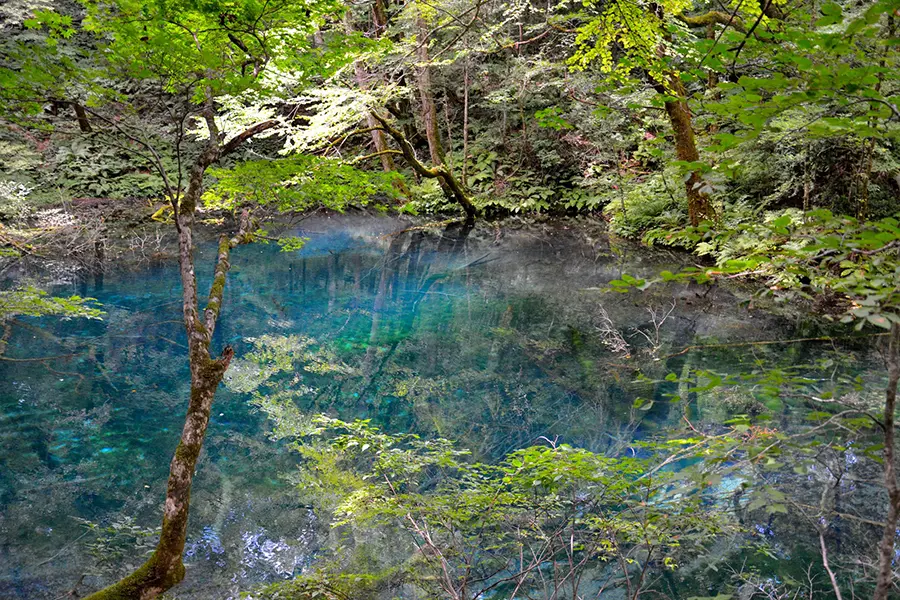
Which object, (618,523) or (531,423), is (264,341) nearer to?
(531,423)

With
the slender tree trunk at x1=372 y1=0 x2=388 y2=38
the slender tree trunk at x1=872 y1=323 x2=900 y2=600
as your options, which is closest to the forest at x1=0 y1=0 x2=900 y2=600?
the slender tree trunk at x1=872 y1=323 x2=900 y2=600

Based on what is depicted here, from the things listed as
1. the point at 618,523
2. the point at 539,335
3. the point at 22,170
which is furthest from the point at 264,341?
the point at 22,170

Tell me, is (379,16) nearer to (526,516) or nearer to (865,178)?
(865,178)

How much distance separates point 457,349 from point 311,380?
200 centimetres

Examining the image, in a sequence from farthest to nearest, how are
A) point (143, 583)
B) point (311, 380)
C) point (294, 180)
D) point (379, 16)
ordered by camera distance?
point (379, 16), point (311, 380), point (294, 180), point (143, 583)

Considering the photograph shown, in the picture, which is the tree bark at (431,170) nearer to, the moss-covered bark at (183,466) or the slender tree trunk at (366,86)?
the slender tree trunk at (366,86)

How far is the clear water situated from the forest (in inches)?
1.8

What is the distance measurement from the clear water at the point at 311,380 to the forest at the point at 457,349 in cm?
5

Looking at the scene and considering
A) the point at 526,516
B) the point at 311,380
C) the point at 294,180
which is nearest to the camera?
the point at 526,516

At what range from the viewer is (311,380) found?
7039 millimetres

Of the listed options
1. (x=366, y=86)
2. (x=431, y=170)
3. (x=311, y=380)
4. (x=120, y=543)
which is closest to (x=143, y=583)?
(x=120, y=543)

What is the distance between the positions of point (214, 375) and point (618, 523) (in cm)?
278

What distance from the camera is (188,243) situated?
438 centimetres

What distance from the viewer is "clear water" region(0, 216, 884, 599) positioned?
4.44 m
